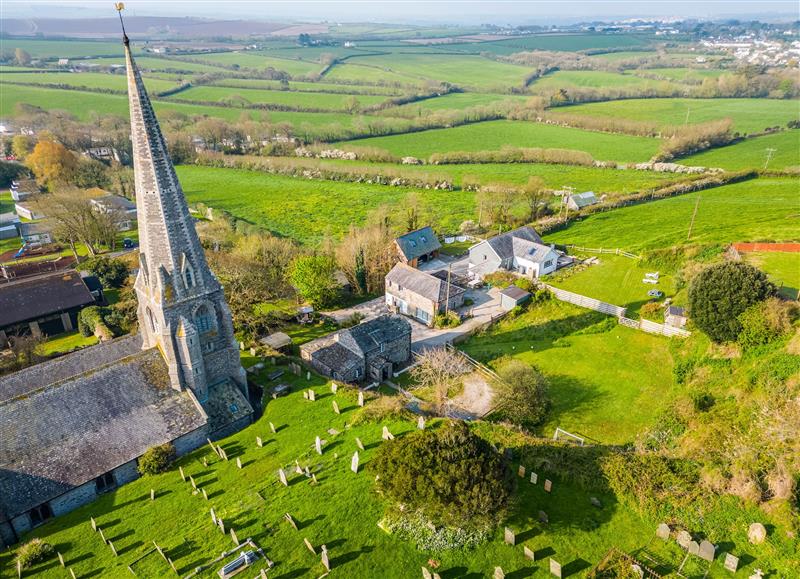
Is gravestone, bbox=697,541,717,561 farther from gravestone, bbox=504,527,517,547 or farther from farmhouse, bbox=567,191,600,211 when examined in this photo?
farmhouse, bbox=567,191,600,211

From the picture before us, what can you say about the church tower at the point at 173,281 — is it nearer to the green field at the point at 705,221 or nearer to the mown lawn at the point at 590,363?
the mown lawn at the point at 590,363

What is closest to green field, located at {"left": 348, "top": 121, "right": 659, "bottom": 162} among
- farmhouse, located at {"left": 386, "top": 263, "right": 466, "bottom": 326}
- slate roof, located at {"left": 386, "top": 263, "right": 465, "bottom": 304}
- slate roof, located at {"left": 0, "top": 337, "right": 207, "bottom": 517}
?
slate roof, located at {"left": 386, "top": 263, "right": 465, "bottom": 304}

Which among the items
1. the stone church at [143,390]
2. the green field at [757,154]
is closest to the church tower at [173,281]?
the stone church at [143,390]

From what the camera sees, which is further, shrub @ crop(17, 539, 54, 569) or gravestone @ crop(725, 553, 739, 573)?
shrub @ crop(17, 539, 54, 569)

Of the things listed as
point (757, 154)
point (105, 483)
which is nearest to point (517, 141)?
point (757, 154)

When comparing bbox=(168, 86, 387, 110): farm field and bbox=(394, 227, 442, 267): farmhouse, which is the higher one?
bbox=(168, 86, 387, 110): farm field

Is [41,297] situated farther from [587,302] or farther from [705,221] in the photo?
[705,221]
